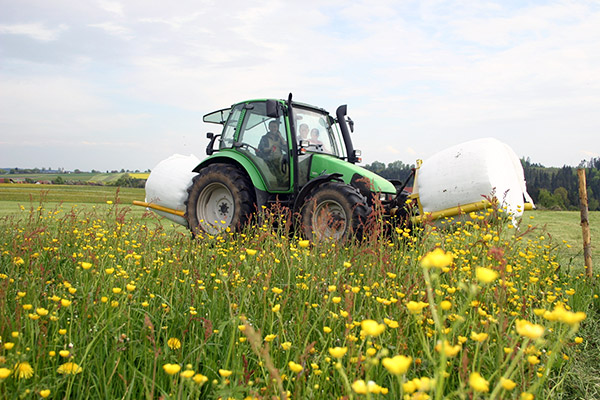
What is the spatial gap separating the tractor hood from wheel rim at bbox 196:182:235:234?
143 cm

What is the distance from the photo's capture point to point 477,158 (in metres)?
4.61

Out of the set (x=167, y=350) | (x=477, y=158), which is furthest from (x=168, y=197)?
(x=167, y=350)

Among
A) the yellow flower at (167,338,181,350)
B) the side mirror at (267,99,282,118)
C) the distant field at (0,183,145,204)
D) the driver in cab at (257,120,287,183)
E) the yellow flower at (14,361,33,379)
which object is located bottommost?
the yellow flower at (167,338,181,350)

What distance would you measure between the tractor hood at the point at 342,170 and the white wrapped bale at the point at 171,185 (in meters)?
2.45

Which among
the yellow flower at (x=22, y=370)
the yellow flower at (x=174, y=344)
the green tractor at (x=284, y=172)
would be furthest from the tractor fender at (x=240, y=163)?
the yellow flower at (x=22, y=370)

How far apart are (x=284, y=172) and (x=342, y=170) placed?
0.81m

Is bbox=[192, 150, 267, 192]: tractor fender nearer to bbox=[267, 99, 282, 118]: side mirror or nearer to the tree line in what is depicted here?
bbox=[267, 99, 282, 118]: side mirror

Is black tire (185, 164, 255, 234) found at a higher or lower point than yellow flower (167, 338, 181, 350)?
higher

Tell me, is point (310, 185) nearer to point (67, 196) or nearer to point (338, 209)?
point (338, 209)

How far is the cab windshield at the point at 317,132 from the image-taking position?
5.79 metres

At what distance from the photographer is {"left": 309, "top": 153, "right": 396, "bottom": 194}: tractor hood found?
538cm

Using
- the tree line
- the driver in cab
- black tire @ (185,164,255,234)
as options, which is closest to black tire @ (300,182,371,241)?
the driver in cab

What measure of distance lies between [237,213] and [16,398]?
439cm

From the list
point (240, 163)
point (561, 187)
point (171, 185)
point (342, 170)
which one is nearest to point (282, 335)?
point (342, 170)
